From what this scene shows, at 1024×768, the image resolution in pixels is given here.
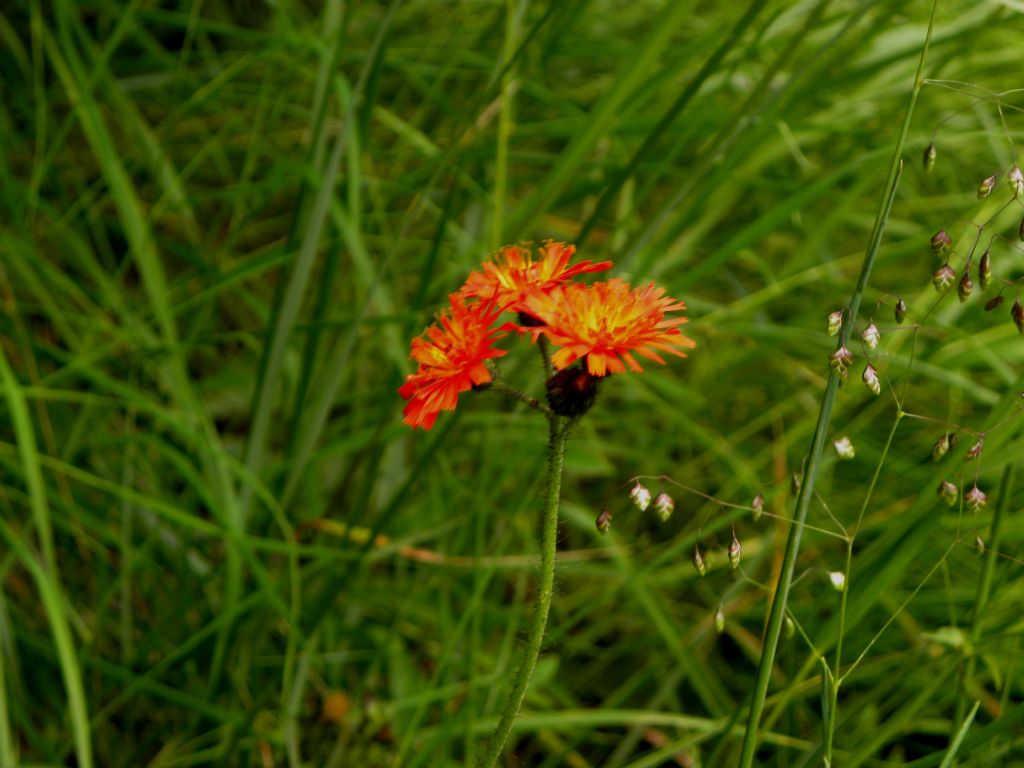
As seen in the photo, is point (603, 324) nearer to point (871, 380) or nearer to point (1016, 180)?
point (871, 380)

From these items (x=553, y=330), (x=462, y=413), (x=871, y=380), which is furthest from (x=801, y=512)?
(x=462, y=413)

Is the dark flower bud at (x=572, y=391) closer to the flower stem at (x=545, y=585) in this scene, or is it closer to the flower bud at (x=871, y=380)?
the flower stem at (x=545, y=585)

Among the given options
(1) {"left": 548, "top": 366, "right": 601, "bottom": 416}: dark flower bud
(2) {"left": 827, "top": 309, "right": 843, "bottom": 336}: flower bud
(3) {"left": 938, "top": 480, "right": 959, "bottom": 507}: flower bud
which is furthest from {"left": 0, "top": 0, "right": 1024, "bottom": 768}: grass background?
(1) {"left": 548, "top": 366, "right": 601, "bottom": 416}: dark flower bud

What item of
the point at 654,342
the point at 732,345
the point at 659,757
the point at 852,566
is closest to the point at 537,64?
the point at 732,345

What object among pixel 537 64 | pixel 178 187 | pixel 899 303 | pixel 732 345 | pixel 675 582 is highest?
pixel 899 303

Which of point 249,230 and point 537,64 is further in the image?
point 249,230

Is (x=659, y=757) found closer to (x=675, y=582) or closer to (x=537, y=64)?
(x=675, y=582)

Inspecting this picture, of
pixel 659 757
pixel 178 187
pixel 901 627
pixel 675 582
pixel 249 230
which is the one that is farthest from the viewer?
pixel 249 230
